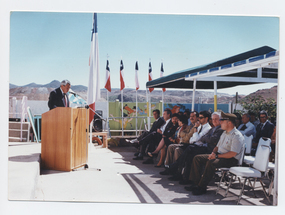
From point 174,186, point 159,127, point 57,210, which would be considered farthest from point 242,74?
point 57,210

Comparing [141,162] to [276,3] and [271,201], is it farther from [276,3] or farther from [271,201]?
[276,3]

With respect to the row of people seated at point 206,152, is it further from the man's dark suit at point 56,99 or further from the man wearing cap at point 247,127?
the man's dark suit at point 56,99

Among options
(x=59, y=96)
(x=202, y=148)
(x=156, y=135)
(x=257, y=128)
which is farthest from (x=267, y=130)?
(x=59, y=96)

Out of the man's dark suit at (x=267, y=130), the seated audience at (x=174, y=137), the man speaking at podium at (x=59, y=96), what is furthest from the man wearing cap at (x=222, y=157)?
the man speaking at podium at (x=59, y=96)

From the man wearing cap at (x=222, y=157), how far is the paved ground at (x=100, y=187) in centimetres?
23

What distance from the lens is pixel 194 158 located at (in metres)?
4.52

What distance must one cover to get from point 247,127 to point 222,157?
2.26 meters

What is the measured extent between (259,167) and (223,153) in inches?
22.0

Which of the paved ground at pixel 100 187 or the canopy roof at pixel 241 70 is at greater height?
the canopy roof at pixel 241 70

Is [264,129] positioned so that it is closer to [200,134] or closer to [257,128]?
[257,128]

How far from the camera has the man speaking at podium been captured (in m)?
5.52

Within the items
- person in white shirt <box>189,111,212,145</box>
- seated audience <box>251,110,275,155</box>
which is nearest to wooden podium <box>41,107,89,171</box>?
person in white shirt <box>189,111,212,145</box>

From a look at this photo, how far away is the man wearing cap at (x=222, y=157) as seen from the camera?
4199mm

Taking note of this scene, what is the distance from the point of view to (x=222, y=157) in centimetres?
425
